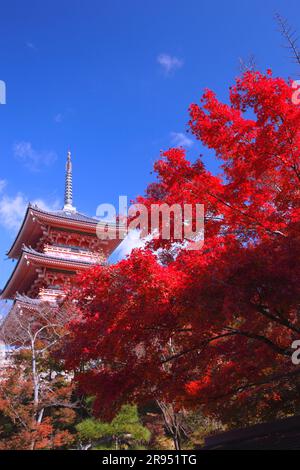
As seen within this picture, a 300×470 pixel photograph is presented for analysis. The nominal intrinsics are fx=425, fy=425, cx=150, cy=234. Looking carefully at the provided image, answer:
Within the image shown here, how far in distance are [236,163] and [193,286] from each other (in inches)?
108

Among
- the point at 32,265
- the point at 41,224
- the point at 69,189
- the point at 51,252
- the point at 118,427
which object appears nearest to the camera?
the point at 118,427

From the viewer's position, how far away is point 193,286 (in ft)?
19.6

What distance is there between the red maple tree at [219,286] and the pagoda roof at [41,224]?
18.6 m

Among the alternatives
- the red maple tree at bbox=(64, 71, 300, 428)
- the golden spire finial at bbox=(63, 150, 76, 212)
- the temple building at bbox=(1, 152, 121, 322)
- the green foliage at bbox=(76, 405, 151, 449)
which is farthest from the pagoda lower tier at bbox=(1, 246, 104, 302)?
the red maple tree at bbox=(64, 71, 300, 428)

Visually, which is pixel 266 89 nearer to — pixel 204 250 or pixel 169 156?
pixel 169 156

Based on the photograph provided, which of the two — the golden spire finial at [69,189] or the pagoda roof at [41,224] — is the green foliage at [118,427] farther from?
the golden spire finial at [69,189]

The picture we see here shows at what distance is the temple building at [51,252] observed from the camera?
81.2 ft

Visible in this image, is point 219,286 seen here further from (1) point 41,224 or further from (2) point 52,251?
(1) point 41,224

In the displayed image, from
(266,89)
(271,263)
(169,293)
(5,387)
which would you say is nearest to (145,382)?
(169,293)

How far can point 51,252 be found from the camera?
26.3 m

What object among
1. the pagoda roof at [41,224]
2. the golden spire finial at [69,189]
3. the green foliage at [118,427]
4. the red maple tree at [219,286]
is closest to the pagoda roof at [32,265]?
the pagoda roof at [41,224]

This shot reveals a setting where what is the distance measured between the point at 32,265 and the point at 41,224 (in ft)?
9.71

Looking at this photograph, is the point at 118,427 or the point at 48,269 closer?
the point at 118,427

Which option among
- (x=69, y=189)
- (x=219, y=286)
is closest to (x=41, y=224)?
(x=69, y=189)
